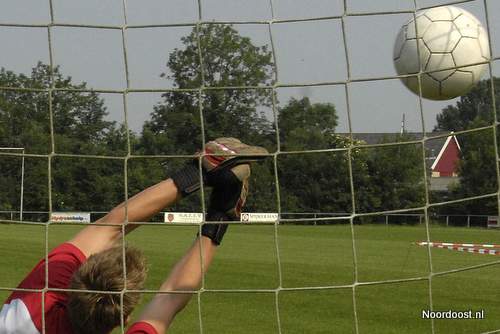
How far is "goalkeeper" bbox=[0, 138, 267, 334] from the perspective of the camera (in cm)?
278

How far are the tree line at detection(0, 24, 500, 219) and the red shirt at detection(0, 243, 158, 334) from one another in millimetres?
516

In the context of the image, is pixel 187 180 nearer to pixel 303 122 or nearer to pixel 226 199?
pixel 226 199

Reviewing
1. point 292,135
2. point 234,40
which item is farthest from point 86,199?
point 234,40

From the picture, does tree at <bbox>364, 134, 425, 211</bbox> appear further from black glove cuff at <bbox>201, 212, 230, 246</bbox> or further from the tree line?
black glove cuff at <bbox>201, 212, 230, 246</bbox>

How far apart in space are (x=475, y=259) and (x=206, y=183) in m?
13.0

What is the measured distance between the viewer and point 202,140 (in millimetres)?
3941

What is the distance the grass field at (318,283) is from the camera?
8.92 meters

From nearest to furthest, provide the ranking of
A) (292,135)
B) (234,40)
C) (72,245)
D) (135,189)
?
(72,245), (234,40), (292,135), (135,189)

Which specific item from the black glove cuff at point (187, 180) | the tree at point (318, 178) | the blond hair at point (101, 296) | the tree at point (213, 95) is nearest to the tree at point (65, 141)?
the tree at point (213, 95)

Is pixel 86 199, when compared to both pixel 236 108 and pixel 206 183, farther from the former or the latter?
pixel 206 183

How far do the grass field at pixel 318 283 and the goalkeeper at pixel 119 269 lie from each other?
362 mm

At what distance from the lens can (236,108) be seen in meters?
10.0

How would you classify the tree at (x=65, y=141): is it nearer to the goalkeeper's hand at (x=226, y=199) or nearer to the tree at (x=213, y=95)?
the tree at (x=213, y=95)

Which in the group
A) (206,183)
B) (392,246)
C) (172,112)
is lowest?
(392,246)
